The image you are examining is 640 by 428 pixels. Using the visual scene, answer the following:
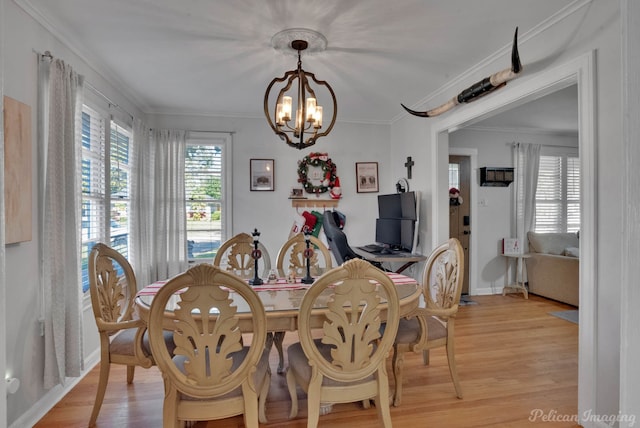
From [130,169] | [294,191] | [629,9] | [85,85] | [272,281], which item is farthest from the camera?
[294,191]

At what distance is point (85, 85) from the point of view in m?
2.83

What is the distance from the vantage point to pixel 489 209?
5117mm

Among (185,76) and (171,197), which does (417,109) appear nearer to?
(185,76)

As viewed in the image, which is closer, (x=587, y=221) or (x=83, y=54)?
(x=587, y=221)

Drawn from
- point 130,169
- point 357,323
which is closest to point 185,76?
point 130,169

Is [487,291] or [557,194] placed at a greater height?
[557,194]

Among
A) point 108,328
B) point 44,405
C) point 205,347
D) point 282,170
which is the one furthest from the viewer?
point 282,170

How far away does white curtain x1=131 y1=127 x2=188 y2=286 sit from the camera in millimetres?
4182

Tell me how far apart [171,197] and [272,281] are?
2465mm

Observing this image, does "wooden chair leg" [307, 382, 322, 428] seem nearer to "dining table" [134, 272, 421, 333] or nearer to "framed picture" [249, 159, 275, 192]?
"dining table" [134, 272, 421, 333]

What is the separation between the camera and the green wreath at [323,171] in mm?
4695

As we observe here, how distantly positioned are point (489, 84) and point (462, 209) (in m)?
2.64

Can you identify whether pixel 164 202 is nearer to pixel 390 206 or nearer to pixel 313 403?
pixel 390 206

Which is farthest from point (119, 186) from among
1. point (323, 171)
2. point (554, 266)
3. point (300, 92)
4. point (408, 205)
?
point (554, 266)
